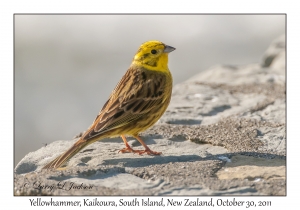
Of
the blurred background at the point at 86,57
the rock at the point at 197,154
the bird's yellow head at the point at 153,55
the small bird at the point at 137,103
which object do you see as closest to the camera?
the rock at the point at 197,154

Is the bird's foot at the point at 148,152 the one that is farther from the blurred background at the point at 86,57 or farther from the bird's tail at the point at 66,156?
the blurred background at the point at 86,57

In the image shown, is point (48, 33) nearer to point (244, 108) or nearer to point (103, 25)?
point (103, 25)

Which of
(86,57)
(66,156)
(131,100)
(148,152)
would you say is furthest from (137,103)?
(86,57)

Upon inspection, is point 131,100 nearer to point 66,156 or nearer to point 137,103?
point 137,103

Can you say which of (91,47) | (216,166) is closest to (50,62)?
(91,47)

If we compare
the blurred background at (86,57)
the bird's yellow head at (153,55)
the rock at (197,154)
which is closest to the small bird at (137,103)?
the bird's yellow head at (153,55)

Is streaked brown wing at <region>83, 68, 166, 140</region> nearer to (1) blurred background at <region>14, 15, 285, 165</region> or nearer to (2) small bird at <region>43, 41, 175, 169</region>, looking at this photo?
(2) small bird at <region>43, 41, 175, 169</region>
